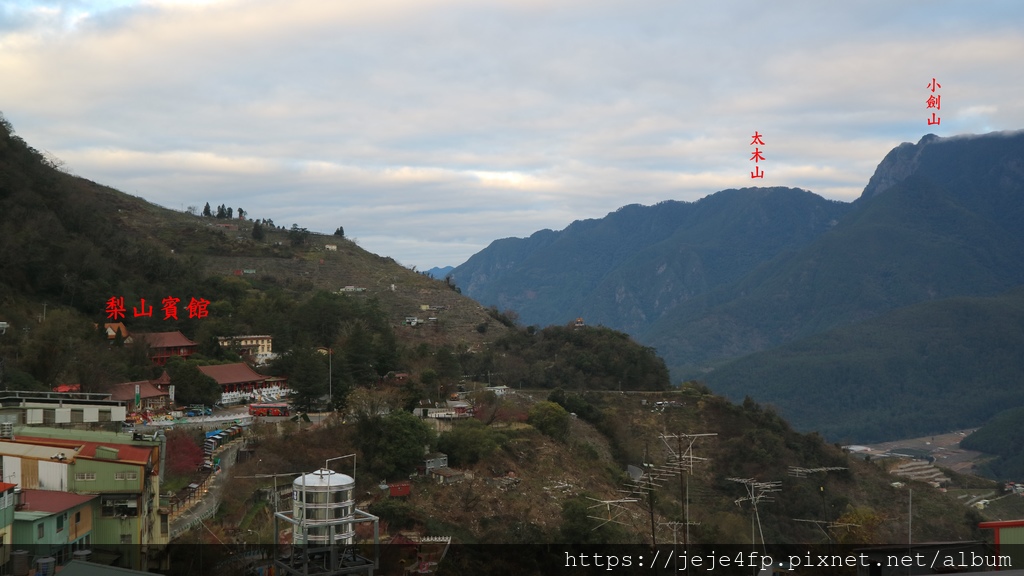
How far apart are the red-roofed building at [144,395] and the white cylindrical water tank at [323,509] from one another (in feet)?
46.9

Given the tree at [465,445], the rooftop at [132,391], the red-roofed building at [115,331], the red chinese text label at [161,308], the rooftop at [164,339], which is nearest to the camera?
the tree at [465,445]

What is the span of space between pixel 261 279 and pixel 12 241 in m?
18.9

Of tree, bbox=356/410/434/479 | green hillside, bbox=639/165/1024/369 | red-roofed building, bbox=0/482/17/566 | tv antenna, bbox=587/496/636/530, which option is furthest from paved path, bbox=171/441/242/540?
green hillside, bbox=639/165/1024/369

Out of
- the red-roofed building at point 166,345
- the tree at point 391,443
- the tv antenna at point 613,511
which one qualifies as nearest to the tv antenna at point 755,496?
the tv antenna at point 613,511

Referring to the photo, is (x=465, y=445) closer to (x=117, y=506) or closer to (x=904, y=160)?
(x=117, y=506)

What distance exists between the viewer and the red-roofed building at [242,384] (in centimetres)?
2983

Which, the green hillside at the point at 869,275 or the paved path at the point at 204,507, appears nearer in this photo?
the paved path at the point at 204,507

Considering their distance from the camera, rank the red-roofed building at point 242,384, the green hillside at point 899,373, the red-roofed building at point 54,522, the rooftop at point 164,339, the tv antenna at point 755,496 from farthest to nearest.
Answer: the green hillside at point 899,373 < the rooftop at point 164,339 < the red-roofed building at point 242,384 < the tv antenna at point 755,496 < the red-roofed building at point 54,522

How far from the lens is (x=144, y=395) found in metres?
26.3

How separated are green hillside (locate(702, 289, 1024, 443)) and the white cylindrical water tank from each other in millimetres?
66838

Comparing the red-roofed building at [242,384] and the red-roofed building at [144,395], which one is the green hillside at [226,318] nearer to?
the red-roofed building at [144,395]

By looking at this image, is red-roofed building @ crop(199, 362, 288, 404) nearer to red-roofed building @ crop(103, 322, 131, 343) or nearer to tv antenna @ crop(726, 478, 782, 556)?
red-roofed building @ crop(103, 322, 131, 343)

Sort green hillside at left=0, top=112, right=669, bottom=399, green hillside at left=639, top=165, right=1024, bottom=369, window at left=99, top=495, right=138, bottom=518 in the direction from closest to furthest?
window at left=99, top=495, right=138, bottom=518 < green hillside at left=0, top=112, right=669, bottom=399 < green hillside at left=639, top=165, right=1024, bottom=369

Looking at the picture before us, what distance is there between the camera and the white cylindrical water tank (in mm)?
12273
